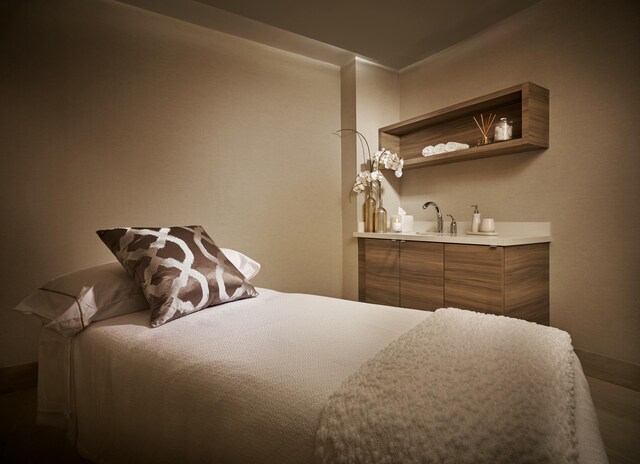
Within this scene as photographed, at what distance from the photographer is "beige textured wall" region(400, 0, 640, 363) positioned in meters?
2.17

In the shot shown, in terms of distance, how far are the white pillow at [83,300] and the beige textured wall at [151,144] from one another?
78 cm

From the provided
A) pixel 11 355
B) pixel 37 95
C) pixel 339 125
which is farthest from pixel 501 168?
pixel 11 355

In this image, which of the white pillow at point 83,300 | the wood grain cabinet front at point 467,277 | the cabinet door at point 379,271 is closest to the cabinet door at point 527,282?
the wood grain cabinet front at point 467,277

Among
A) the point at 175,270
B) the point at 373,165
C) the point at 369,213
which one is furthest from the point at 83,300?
the point at 373,165

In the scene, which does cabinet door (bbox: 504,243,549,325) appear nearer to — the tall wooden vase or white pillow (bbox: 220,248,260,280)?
the tall wooden vase

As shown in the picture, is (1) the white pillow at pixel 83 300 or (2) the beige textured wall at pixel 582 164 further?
(2) the beige textured wall at pixel 582 164

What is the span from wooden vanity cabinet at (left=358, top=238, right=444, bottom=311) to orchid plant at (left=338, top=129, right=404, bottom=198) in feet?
1.72

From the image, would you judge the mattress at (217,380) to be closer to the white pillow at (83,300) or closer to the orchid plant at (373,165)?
the white pillow at (83,300)

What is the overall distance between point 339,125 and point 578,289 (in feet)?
7.96

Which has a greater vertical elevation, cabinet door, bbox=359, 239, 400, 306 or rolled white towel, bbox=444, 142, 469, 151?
rolled white towel, bbox=444, 142, 469, 151

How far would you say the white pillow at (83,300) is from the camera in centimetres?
140

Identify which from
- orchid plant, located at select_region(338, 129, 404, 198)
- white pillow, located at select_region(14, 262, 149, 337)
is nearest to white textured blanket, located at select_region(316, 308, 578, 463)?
white pillow, located at select_region(14, 262, 149, 337)

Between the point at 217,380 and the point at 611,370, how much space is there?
2.54 meters

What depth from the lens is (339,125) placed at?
139 inches
